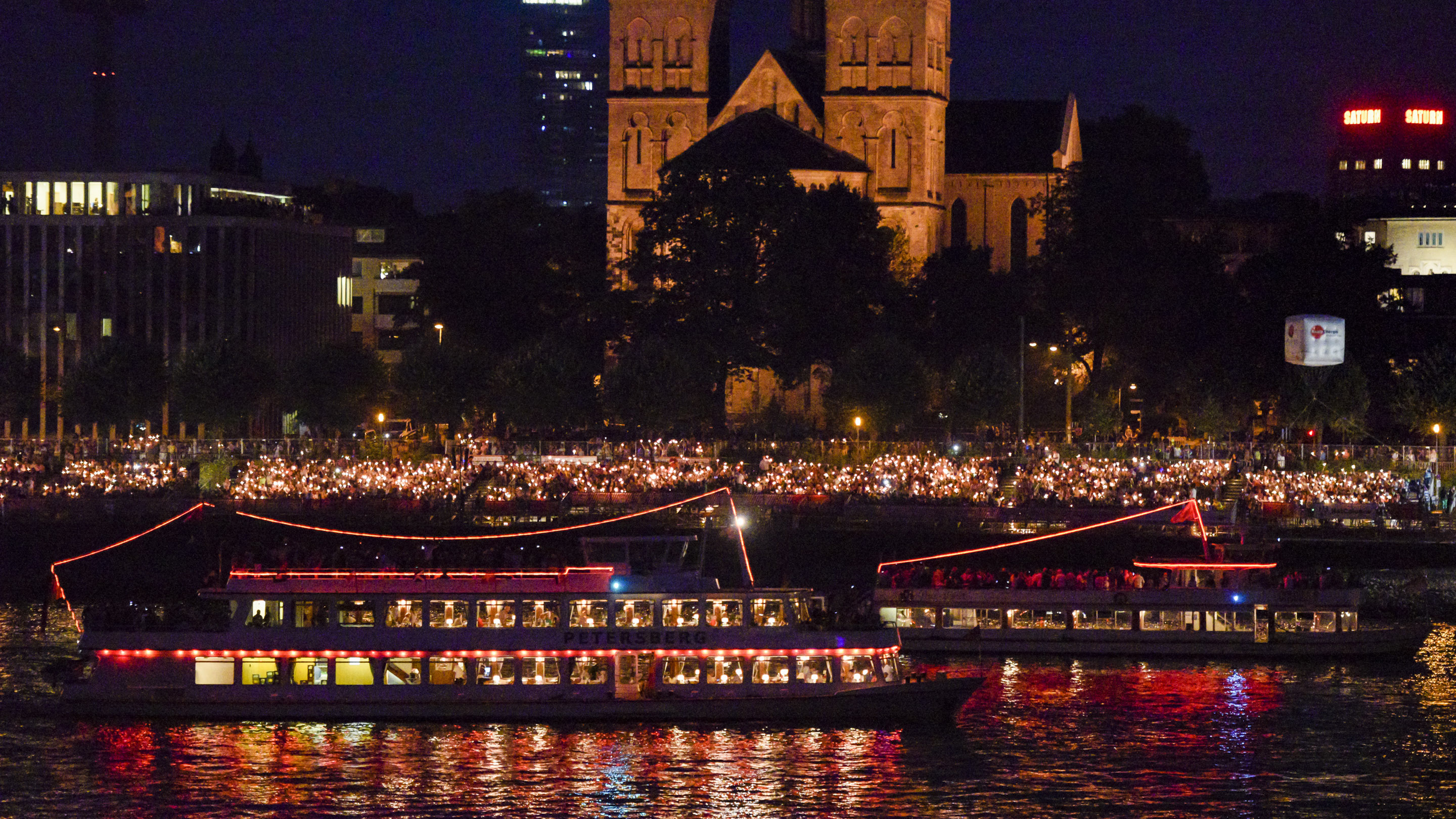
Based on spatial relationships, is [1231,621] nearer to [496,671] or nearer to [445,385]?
[496,671]

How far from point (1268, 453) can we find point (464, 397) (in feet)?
118

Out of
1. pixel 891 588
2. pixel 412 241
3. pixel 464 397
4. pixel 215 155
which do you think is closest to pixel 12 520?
pixel 464 397

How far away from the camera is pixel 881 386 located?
9800 centimetres

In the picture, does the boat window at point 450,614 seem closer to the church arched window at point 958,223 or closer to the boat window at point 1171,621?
the boat window at point 1171,621

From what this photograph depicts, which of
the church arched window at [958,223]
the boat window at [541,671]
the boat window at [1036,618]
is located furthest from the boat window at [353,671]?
the church arched window at [958,223]

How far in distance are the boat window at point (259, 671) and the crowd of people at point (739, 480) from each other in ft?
91.6

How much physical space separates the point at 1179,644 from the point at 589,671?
17776 millimetres

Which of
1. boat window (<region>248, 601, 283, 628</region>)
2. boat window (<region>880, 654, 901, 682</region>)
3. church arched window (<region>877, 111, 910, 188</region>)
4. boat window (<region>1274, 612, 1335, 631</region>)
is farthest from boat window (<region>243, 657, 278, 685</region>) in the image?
church arched window (<region>877, 111, 910, 188</region>)

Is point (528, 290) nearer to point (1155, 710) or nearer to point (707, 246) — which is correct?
point (707, 246)

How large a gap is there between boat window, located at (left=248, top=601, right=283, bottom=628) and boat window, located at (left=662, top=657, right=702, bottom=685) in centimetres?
892

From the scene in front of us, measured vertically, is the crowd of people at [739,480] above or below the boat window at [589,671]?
above

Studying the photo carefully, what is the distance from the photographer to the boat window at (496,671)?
5066 centimetres

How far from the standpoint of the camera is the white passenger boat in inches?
1982

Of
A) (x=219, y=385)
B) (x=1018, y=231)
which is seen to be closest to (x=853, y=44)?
(x=1018, y=231)
